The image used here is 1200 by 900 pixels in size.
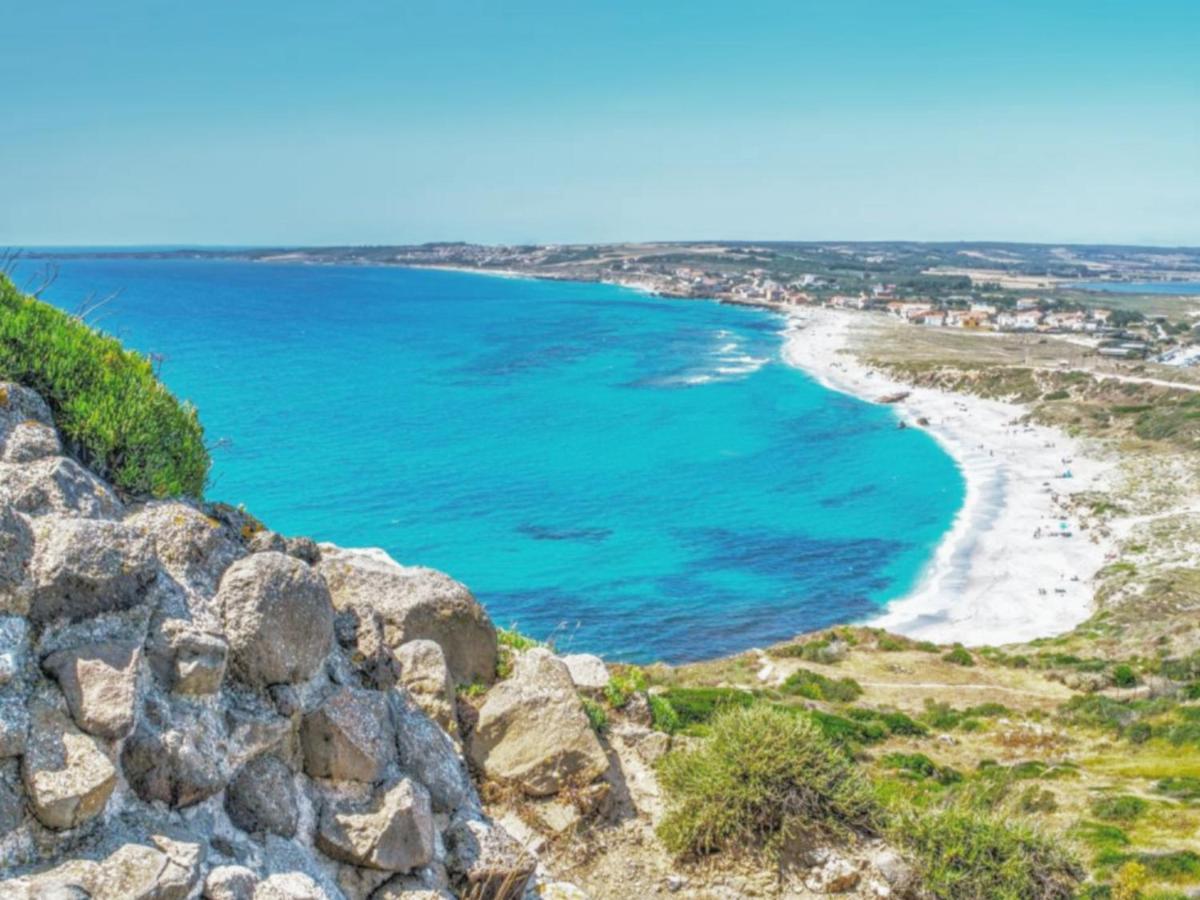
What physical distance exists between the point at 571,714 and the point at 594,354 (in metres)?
123

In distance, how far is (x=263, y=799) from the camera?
6691mm

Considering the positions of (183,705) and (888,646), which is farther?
(888,646)

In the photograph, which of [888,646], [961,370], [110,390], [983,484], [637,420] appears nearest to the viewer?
[110,390]

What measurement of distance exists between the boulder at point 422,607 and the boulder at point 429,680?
77 centimetres

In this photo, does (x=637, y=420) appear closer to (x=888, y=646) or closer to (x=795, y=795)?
(x=888, y=646)

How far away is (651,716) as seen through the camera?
42.6ft

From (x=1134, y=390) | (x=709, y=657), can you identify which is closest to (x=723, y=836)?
(x=709, y=657)

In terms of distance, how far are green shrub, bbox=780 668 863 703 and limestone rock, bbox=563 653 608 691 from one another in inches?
797

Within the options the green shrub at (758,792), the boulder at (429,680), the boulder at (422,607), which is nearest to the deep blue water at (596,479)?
the boulder at (422,607)

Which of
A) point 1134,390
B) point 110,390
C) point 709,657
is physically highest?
point 110,390

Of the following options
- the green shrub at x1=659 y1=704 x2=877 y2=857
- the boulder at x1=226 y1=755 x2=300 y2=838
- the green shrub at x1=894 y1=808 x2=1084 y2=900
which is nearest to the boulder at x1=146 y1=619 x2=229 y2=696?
the boulder at x1=226 y1=755 x2=300 y2=838

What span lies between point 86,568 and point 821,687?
29997 millimetres

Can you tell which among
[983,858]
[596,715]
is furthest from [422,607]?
[983,858]

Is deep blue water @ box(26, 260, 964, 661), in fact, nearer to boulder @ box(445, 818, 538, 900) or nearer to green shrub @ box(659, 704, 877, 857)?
green shrub @ box(659, 704, 877, 857)
